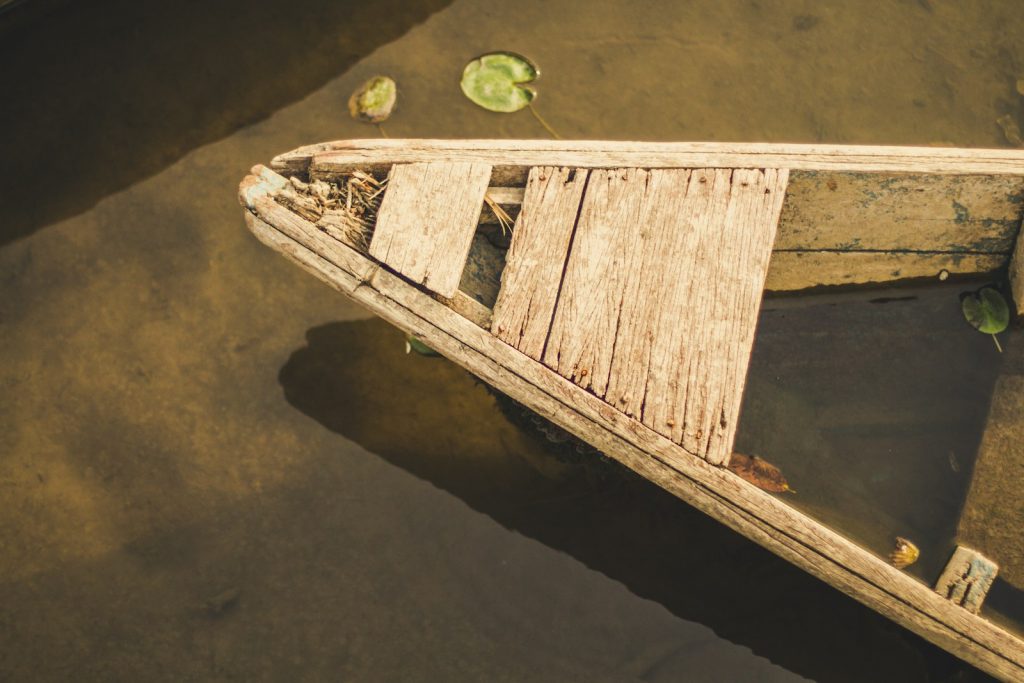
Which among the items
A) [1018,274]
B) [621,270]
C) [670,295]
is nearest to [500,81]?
[621,270]

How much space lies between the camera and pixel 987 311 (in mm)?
3283

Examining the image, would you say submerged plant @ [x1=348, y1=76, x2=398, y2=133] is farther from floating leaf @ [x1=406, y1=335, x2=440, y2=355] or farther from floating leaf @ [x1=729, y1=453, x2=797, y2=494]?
floating leaf @ [x1=729, y1=453, x2=797, y2=494]

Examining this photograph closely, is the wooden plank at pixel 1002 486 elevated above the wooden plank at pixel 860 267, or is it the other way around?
the wooden plank at pixel 860 267

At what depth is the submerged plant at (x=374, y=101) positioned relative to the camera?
3883 mm

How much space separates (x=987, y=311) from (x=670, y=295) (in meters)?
1.75

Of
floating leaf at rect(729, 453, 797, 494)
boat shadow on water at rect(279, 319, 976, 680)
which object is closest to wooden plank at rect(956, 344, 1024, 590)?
boat shadow on water at rect(279, 319, 976, 680)

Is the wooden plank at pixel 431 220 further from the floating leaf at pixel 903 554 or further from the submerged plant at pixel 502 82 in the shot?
the floating leaf at pixel 903 554

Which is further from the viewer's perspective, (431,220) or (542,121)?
(542,121)

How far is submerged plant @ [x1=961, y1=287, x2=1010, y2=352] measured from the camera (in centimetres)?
326

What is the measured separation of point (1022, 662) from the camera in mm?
2377

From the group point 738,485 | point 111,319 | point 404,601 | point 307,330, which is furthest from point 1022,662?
point 111,319

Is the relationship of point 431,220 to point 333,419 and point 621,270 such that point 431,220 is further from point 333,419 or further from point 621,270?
point 333,419

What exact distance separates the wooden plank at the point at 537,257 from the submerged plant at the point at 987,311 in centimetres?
201

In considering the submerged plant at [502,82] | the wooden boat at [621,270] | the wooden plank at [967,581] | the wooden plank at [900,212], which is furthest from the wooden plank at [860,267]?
the submerged plant at [502,82]
